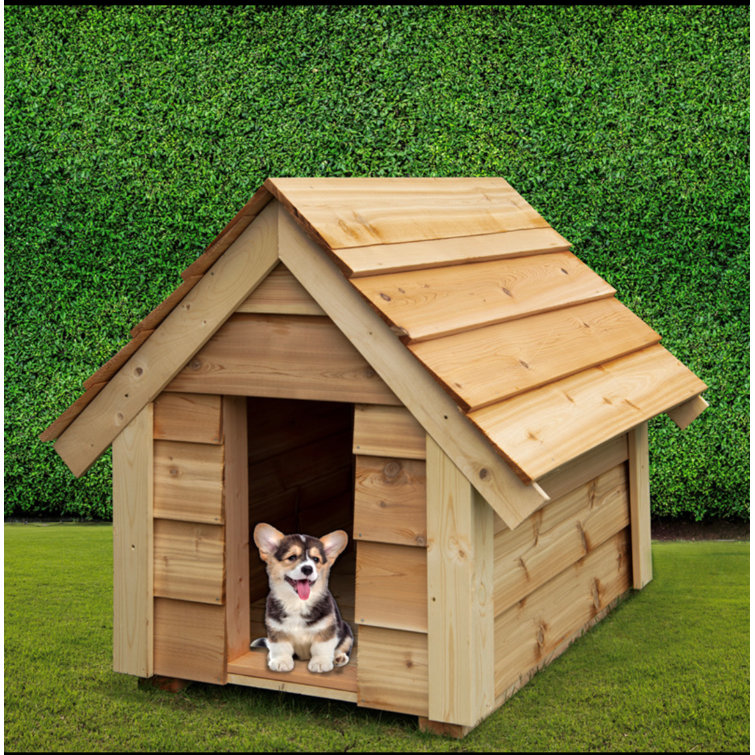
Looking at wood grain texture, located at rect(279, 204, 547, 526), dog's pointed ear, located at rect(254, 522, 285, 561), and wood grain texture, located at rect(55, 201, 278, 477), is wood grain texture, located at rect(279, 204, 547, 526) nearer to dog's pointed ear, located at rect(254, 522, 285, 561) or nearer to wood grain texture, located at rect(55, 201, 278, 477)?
wood grain texture, located at rect(55, 201, 278, 477)

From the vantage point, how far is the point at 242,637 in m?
4.26

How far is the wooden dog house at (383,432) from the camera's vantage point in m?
3.71

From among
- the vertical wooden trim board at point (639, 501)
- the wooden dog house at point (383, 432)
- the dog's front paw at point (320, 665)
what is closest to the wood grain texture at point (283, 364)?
the wooden dog house at point (383, 432)

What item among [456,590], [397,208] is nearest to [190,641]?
[456,590]

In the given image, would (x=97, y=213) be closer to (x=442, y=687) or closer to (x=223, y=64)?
(x=223, y=64)

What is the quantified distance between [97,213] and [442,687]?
5.37 meters

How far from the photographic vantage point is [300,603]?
13.6 ft

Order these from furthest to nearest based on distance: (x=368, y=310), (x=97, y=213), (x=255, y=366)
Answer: (x=97, y=213) < (x=255, y=366) < (x=368, y=310)

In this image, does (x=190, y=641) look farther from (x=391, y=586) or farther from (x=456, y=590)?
(x=456, y=590)

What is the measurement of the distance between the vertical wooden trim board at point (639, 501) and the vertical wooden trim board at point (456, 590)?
1882mm

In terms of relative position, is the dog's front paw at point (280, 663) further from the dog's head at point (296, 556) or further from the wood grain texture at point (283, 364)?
the wood grain texture at point (283, 364)

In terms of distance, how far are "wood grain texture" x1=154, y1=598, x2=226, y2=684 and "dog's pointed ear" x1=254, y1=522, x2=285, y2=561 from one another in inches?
10.2

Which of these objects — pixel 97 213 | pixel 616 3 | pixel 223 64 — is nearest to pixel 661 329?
pixel 616 3

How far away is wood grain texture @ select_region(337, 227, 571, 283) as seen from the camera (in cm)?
376
